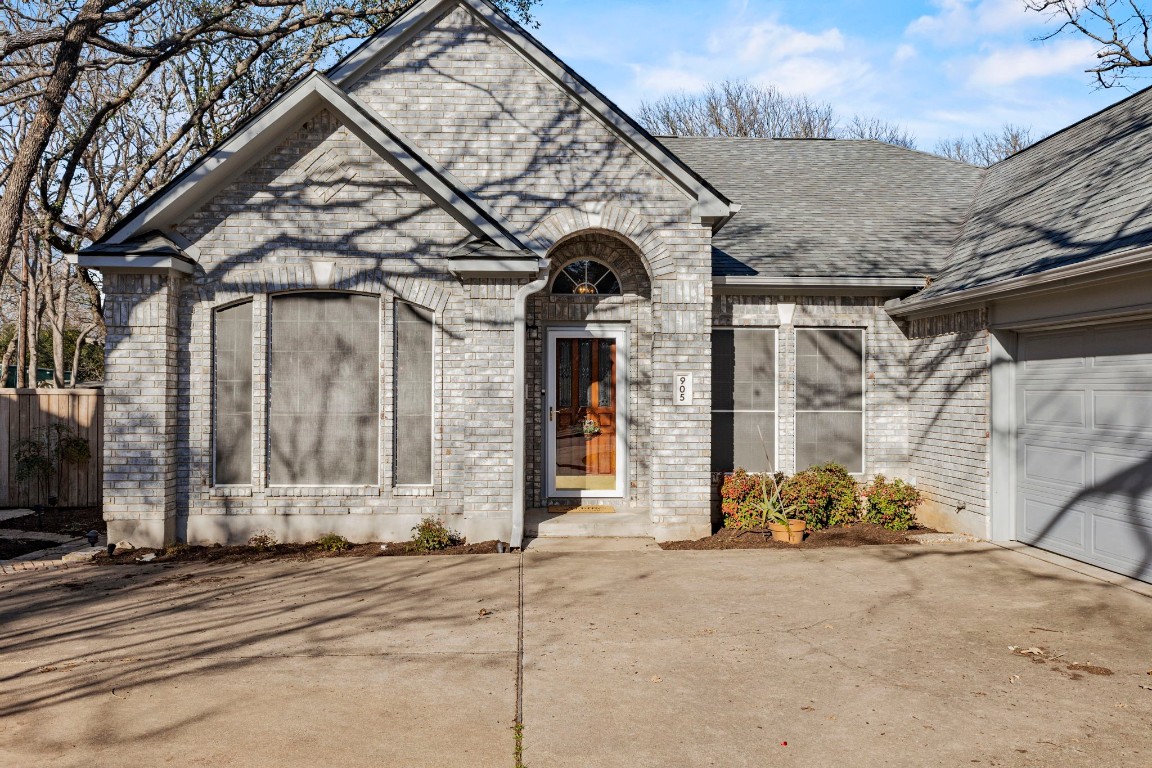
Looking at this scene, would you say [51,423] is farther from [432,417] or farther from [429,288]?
[429,288]

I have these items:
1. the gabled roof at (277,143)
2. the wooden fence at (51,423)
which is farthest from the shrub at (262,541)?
the wooden fence at (51,423)

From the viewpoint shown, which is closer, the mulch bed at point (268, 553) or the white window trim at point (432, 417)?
the mulch bed at point (268, 553)

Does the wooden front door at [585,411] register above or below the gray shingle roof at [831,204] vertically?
below

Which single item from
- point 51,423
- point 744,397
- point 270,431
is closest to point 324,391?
point 270,431

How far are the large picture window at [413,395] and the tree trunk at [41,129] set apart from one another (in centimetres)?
437

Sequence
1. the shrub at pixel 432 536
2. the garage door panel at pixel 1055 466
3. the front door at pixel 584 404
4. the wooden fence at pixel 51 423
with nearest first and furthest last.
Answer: the garage door panel at pixel 1055 466, the shrub at pixel 432 536, the front door at pixel 584 404, the wooden fence at pixel 51 423

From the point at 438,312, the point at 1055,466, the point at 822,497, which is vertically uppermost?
the point at 438,312

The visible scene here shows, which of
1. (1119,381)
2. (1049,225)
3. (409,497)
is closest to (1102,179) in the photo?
(1049,225)

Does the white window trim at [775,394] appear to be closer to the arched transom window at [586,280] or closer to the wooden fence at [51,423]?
the arched transom window at [586,280]

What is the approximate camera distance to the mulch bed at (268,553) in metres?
8.58

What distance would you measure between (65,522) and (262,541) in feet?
13.5

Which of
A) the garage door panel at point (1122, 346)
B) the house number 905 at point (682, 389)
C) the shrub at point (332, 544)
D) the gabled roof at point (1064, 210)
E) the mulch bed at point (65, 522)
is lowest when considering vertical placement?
the mulch bed at point (65, 522)

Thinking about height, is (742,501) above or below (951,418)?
below

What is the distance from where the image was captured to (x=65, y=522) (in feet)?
35.8
